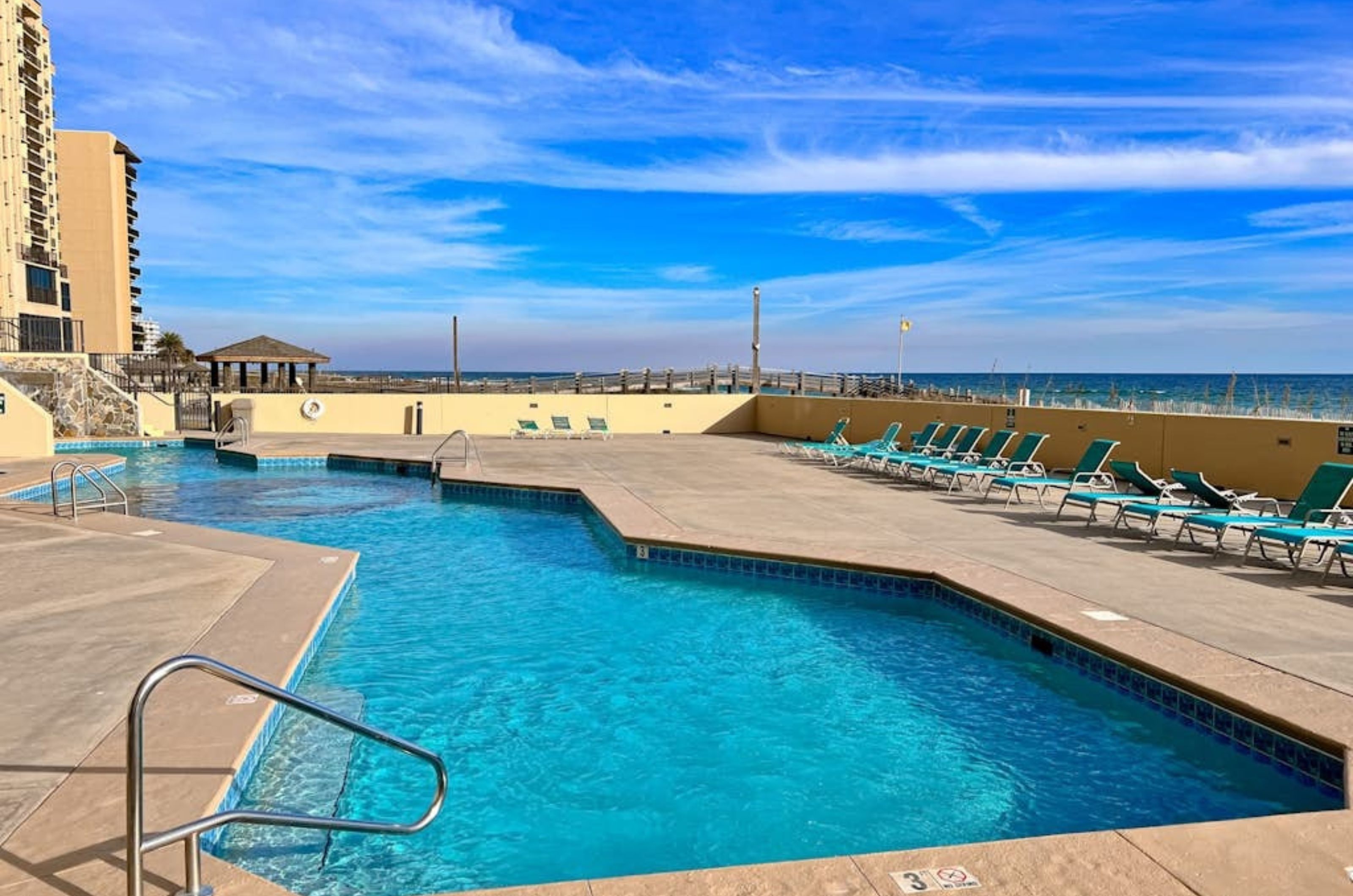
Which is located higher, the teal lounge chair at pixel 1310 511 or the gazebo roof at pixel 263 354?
the gazebo roof at pixel 263 354

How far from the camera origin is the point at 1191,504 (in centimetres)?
920

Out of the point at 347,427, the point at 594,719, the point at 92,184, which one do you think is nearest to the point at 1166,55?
the point at 594,719

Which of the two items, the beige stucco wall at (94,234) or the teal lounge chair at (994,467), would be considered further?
the beige stucco wall at (94,234)

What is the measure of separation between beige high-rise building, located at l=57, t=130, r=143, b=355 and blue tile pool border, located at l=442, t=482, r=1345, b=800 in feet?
215

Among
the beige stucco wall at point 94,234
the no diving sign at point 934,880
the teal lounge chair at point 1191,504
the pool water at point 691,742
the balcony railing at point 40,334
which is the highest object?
the beige stucco wall at point 94,234

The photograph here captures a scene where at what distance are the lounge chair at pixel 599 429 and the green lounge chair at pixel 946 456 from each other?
8.90 meters

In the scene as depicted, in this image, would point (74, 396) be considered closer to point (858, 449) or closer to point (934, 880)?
point (858, 449)

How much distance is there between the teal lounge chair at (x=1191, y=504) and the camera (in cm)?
841

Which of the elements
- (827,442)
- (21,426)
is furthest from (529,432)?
(21,426)

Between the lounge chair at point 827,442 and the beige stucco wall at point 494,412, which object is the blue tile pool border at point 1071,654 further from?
the beige stucco wall at point 494,412

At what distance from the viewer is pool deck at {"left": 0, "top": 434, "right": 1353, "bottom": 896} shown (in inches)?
109

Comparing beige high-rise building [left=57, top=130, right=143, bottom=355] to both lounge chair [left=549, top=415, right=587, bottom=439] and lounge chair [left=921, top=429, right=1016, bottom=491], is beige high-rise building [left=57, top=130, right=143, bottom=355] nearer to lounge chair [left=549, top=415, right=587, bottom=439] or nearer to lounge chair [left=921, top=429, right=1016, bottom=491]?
lounge chair [left=549, top=415, right=587, bottom=439]

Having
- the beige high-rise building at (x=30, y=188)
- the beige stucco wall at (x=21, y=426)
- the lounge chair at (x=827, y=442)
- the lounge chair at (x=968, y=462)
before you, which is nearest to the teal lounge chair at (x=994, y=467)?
the lounge chair at (x=968, y=462)

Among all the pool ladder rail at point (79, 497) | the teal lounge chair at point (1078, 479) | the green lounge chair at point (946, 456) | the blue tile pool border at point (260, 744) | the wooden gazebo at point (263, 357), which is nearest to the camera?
the blue tile pool border at point (260, 744)
